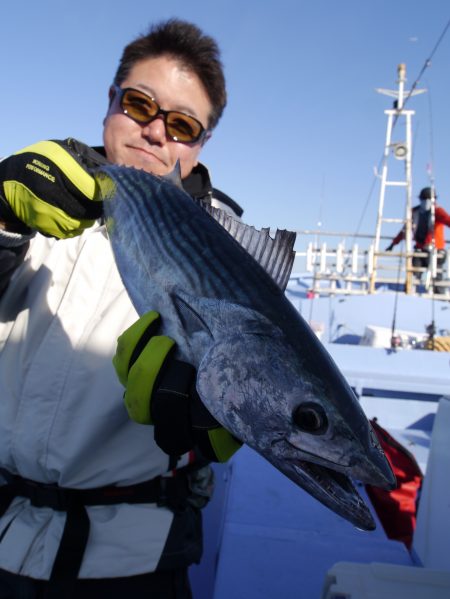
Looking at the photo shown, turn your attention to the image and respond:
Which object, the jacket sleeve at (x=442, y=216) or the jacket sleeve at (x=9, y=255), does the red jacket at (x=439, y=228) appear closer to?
the jacket sleeve at (x=442, y=216)

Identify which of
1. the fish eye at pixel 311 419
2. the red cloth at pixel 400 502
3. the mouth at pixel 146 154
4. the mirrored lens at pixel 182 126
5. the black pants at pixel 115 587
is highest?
the mirrored lens at pixel 182 126

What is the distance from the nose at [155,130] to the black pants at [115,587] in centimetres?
203

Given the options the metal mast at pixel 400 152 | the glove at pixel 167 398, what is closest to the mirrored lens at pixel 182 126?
the glove at pixel 167 398

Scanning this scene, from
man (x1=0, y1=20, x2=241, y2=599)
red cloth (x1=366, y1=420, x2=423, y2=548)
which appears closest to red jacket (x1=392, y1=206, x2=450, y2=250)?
red cloth (x1=366, y1=420, x2=423, y2=548)

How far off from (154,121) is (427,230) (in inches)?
490

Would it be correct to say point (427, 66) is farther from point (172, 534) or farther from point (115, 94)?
point (172, 534)

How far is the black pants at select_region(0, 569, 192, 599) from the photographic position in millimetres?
1788

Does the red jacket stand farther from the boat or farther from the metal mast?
the boat

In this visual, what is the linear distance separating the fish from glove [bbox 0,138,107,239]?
0.14 m

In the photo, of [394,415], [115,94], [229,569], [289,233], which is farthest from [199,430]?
[394,415]

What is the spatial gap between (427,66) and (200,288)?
24.0 ft

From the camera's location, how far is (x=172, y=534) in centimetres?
196

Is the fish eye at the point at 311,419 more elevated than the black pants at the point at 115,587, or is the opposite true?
the fish eye at the point at 311,419

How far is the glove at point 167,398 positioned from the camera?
1394mm
